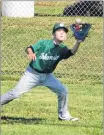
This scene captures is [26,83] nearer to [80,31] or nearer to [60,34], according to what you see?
[60,34]

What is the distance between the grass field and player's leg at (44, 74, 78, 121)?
5.0 inches

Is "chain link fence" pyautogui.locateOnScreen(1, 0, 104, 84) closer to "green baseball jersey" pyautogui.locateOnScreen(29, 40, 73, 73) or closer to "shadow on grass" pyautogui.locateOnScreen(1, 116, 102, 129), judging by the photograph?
"shadow on grass" pyautogui.locateOnScreen(1, 116, 102, 129)

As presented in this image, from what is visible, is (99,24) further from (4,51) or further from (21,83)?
(21,83)

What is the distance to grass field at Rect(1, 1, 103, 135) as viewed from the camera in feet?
25.1

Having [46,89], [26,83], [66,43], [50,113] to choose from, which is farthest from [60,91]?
[66,43]

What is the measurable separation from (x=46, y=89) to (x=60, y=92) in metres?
2.43

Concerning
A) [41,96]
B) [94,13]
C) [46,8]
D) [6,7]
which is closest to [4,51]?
[41,96]

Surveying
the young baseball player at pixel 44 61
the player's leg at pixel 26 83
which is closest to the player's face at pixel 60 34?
the young baseball player at pixel 44 61

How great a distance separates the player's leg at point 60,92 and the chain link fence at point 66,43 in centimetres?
304

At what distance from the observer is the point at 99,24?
17.5 m

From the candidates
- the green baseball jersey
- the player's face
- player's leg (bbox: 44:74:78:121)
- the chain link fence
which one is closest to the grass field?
the chain link fence

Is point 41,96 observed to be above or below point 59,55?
below

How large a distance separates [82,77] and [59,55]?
3.73 m

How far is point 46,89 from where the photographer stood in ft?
34.1
